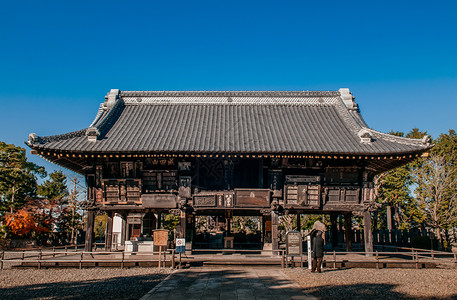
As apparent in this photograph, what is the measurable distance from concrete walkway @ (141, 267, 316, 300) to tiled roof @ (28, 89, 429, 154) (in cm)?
627

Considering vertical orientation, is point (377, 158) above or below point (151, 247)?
above

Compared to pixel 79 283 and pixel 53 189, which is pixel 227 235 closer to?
pixel 79 283

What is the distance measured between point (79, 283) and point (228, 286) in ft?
19.2

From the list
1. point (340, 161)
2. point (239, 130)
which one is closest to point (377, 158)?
point (340, 161)

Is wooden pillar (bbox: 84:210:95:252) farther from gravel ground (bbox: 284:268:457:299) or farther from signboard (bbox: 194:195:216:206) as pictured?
gravel ground (bbox: 284:268:457:299)

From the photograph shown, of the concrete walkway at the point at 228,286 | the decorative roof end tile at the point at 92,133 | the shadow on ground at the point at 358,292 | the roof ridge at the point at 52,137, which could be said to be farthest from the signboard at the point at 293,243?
the roof ridge at the point at 52,137

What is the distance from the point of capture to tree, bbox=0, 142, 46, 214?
38.2 metres

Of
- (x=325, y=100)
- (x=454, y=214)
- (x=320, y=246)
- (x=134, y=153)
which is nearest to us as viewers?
(x=320, y=246)

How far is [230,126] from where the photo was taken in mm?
22047

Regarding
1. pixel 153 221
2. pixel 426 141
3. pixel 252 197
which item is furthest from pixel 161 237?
pixel 426 141

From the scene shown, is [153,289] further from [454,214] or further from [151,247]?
[454,214]

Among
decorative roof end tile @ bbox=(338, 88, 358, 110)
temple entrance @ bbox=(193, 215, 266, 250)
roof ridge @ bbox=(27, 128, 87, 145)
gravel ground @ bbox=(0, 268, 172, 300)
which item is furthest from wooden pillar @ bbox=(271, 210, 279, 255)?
roof ridge @ bbox=(27, 128, 87, 145)

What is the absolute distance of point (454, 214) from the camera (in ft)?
103

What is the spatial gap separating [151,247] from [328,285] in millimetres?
12420
